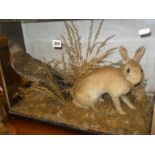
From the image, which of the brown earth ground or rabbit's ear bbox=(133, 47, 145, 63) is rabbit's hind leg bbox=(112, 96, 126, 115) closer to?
the brown earth ground

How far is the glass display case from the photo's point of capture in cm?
99

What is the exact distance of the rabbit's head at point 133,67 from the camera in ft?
3.17

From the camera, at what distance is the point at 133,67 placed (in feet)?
3.16

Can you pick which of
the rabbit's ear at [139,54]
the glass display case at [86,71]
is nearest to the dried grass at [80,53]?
the glass display case at [86,71]

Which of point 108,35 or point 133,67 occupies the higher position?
point 108,35

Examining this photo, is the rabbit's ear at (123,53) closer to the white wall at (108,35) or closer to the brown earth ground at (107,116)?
the white wall at (108,35)

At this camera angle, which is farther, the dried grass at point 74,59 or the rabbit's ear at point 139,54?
the dried grass at point 74,59

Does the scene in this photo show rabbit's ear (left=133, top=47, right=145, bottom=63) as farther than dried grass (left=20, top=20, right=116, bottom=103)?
No

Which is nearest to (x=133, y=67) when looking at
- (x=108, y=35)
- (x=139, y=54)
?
(x=139, y=54)

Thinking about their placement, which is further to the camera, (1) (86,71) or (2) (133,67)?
(1) (86,71)

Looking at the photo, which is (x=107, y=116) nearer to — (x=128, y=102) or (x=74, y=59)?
(x=128, y=102)

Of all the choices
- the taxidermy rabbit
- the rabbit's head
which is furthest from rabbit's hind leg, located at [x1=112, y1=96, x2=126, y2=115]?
the rabbit's head

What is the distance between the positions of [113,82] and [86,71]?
5.4 inches
